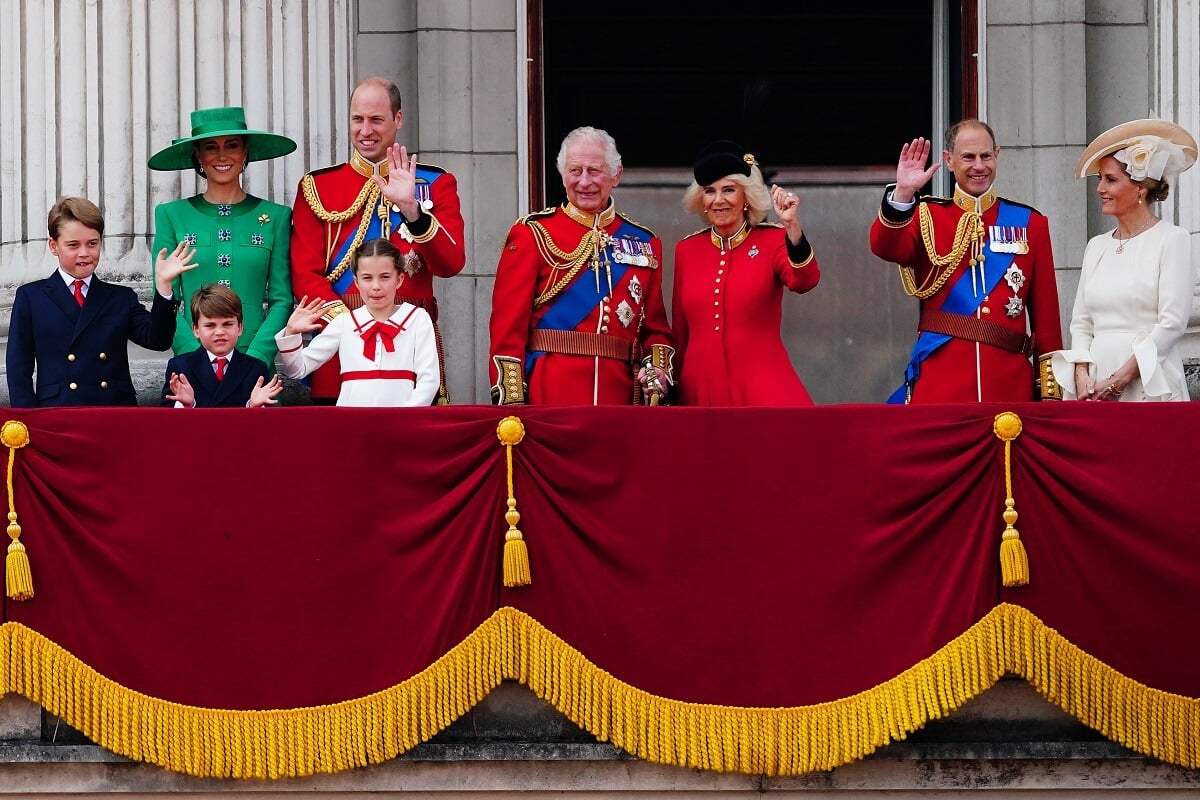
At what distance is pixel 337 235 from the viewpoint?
8023 mm

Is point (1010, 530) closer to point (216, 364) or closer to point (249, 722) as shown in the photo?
point (249, 722)

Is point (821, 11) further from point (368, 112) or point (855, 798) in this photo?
point (855, 798)

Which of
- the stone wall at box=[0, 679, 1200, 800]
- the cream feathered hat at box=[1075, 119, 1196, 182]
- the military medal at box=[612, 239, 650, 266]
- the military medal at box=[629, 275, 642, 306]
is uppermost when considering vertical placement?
the cream feathered hat at box=[1075, 119, 1196, 182]

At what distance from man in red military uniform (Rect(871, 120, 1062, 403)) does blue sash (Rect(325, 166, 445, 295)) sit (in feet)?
5.41

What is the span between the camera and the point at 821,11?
10.6 meters

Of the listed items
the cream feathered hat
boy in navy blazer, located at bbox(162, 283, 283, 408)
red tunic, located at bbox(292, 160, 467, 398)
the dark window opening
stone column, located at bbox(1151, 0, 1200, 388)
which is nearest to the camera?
boy in navy blazer, located at bbox(162, 283, 283, 408)

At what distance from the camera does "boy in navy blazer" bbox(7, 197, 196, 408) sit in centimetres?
740

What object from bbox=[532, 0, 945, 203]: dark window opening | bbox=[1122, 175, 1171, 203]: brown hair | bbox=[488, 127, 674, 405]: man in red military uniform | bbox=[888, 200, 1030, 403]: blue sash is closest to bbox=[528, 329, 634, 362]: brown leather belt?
bbox=[488, 127, 674, 405]: man in red military uniform

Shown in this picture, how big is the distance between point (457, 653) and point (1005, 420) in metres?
1.82


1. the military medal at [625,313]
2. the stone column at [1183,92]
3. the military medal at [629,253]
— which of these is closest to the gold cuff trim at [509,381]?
the military medal at [625,313]

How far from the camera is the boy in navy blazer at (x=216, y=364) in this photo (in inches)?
289

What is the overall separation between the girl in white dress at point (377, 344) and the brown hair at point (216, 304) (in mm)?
185

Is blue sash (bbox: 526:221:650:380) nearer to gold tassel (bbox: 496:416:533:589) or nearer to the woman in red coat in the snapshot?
the woman in red coat

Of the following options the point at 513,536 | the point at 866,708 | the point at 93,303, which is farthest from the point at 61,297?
the point at 866,708
